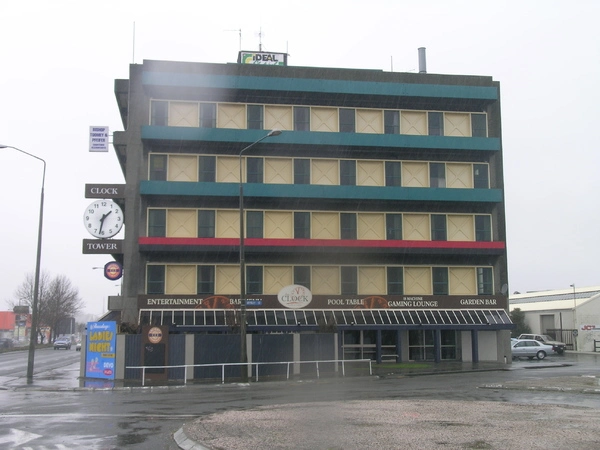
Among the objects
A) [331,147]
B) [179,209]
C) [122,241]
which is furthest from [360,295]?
[122,241]

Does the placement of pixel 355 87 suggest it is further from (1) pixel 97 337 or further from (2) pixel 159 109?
(1) pixel 97 337

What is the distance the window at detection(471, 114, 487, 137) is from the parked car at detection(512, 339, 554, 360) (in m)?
16.7

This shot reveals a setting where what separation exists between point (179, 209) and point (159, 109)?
691 centimetres

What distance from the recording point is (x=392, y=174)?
46000 mm

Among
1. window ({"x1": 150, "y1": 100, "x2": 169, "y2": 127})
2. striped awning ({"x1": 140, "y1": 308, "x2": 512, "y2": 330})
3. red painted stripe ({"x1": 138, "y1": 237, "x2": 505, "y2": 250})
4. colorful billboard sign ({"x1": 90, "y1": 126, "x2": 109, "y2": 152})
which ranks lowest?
striped awning ({"x1": 140, "y1": 308, "x2": 512, "y2": 330})

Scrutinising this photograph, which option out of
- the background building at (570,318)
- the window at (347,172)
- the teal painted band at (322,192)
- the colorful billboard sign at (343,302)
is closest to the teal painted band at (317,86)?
the window at (347,172)

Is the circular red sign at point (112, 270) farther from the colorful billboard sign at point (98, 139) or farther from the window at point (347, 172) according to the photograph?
the window at point (347, 172)

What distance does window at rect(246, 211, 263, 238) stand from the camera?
43.8 metres

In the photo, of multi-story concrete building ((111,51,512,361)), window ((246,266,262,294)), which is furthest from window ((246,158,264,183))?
window ((246,266,262,294))

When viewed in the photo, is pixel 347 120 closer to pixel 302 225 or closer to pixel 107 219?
pixel 302 225

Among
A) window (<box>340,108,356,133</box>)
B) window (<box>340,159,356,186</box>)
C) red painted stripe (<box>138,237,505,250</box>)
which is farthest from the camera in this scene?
window (<box>340,108,356,133</box>)

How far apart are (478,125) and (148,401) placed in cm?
3454

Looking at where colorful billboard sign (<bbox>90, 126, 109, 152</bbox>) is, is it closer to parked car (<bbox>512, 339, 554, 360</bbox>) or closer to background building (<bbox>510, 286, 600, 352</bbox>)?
parked car (<bbox>512, 339, 554, 360</bbox>)

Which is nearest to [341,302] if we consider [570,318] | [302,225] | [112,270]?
[302,225]
